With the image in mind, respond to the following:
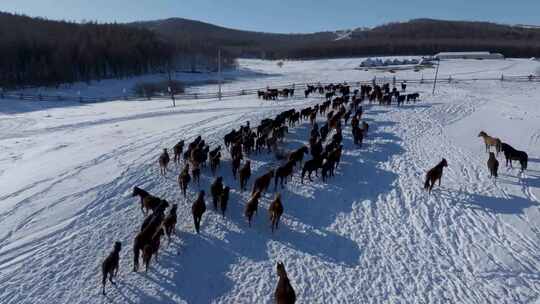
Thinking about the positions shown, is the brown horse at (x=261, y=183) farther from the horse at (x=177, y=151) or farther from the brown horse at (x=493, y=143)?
the brown horse at (x=493, y=143)

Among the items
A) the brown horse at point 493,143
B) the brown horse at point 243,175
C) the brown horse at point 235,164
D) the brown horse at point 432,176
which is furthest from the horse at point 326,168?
the brown horse at point 493,143

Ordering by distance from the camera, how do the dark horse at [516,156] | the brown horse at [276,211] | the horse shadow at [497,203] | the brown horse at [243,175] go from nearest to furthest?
the brown horse at [276,211] < the horse shadow at [497,203] < the brown horse at [243,175] < the dark horse at [516,156]

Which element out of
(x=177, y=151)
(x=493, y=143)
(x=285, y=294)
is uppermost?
(x=493, y=143)

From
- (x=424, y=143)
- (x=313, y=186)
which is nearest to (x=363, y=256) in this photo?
(x=313, y=186)

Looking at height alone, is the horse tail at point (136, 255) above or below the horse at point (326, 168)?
below

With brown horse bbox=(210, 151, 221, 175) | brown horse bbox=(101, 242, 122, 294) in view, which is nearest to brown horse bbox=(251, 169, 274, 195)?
brown horse bbox=(210, 151, 221, 175)

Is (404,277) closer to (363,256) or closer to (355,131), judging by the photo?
(363,256)

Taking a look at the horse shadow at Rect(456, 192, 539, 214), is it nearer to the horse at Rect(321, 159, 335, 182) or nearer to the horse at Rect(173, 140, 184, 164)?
the horse at Rect(321, 159, 335, 182)

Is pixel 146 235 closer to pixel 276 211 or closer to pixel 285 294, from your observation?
pixel 276 211

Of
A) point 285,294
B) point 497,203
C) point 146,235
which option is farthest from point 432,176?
point 146,235
